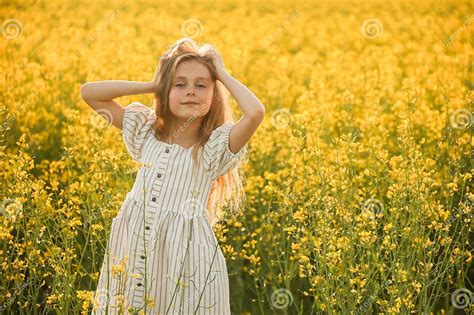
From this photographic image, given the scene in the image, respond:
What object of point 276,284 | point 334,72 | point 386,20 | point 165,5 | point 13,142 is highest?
point 165,5

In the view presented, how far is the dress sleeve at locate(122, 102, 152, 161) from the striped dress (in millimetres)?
113

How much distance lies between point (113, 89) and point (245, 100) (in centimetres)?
63

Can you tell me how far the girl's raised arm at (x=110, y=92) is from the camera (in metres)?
3.55

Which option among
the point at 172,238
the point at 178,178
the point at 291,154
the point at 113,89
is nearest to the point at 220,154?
the point at 178,178

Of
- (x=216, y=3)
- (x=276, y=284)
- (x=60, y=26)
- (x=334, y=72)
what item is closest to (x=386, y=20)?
(x=216, y=3)

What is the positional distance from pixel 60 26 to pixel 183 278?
9.03 m

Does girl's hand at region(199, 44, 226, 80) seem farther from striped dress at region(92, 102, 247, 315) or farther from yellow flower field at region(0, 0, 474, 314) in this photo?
yellow flower field at region(0, 0, 474, 314)

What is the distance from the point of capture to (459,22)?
39.4 feet

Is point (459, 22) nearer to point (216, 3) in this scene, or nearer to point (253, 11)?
point (253, 11)

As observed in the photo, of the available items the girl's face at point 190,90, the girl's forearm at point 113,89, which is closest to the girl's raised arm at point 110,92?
the girl's forearm at point 113,89

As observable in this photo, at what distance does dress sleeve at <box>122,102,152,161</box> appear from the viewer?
362 centimetres

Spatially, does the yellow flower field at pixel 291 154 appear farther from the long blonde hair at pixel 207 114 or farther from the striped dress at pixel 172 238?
the long blonde hair at pixel 207 114

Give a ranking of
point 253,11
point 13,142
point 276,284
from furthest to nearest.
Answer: point 253,11 < point 13,142 < point 276,284

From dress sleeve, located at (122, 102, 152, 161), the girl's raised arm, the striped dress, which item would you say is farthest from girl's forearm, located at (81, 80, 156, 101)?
the striped dress
